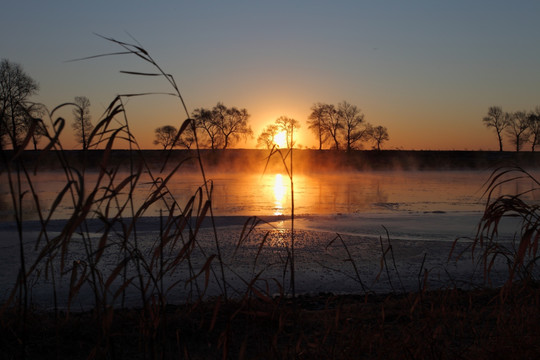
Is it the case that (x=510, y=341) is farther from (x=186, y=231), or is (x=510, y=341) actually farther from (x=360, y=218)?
(x=360, y=218)

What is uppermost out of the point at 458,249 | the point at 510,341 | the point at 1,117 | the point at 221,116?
the point at 221,116

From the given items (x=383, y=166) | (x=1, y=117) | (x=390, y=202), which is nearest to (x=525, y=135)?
(x=383, y=166)

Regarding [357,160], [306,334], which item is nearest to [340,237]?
[306,334]

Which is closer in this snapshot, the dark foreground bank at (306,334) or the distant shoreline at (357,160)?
the dark foreground bank at (306,334)

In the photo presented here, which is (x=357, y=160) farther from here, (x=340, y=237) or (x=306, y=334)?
(x=340, y=237)

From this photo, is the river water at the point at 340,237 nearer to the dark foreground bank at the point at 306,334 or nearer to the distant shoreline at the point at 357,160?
the dark foreground bank at the point at 306,334

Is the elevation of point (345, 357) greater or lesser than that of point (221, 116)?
lesser

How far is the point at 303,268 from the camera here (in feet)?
20.4

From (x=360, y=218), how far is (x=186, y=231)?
15.6 feet

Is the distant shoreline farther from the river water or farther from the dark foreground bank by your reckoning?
the dark foreground bank

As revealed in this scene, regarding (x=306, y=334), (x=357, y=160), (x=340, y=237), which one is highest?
(x=357, y=160)

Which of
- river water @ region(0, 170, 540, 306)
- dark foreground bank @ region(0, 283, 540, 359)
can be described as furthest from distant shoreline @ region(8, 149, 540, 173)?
dark foreground bank @ region(0, 283, 540, 359)

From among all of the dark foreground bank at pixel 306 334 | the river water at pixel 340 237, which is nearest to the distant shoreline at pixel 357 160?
the river water at pixel 340 237

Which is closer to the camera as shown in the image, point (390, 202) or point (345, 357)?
point (345, 357)
